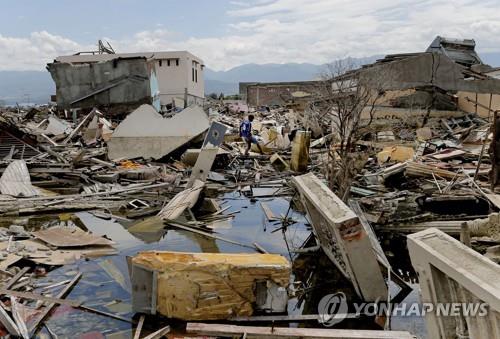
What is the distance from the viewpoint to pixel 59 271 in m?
6.88

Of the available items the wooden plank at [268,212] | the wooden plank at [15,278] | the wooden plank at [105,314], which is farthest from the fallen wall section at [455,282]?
the wooden plank at [268,212]

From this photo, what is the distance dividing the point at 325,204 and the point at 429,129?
15230 millimetres

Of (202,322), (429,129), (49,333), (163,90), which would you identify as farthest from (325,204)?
(163,90)

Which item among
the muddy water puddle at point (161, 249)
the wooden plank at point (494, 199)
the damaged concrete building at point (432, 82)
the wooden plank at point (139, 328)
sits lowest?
the muddy water puddle at point (161, 249)

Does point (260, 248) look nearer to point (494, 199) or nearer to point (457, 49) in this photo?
point (494, 199)

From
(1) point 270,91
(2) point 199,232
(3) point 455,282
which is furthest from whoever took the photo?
(1) point 270,91

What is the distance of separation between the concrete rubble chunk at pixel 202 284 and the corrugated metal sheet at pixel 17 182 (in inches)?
297

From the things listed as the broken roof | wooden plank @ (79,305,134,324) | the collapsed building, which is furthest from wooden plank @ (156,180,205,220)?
the broken roof

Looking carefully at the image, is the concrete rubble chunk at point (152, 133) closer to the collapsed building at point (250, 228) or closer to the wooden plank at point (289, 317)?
the collapsed building at point (250, 228)

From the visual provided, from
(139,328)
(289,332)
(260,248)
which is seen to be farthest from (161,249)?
(289,332)

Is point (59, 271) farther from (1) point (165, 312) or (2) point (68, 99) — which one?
(2) point (68, 99)

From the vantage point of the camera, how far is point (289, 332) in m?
4.63

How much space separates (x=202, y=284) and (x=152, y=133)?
1268 centimetres

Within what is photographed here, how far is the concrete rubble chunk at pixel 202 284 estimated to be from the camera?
519cm
